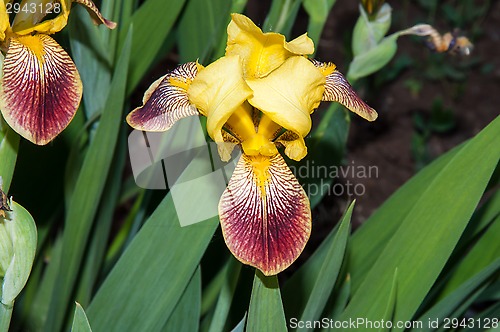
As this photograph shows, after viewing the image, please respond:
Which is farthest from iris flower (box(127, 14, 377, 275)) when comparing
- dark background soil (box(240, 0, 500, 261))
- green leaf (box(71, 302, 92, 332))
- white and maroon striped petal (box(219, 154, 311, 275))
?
dark background soil (box(240, 0, 500, 261))

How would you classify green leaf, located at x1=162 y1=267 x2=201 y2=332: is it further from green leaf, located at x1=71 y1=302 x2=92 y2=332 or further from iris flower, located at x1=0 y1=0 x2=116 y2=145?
iris flower, located at x1=0 y1=0 x2=116 y2=145

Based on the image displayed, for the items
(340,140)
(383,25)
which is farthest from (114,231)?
(383,25)

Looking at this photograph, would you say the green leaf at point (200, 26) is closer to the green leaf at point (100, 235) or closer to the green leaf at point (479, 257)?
the green leaf at point (100, 235)

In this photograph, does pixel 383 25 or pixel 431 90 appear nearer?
pixel 383 25

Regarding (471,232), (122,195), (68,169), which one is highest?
(68,169)

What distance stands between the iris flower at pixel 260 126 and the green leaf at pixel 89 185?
0.24 metres

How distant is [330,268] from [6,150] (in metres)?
0.44

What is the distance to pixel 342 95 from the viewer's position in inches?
38.1

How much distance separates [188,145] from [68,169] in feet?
0.75

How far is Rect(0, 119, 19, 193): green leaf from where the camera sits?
949 mm

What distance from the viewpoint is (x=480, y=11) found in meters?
2.98

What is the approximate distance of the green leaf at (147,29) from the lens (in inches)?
53.1

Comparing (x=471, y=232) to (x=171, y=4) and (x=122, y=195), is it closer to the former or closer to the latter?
(x=171, y=4)
